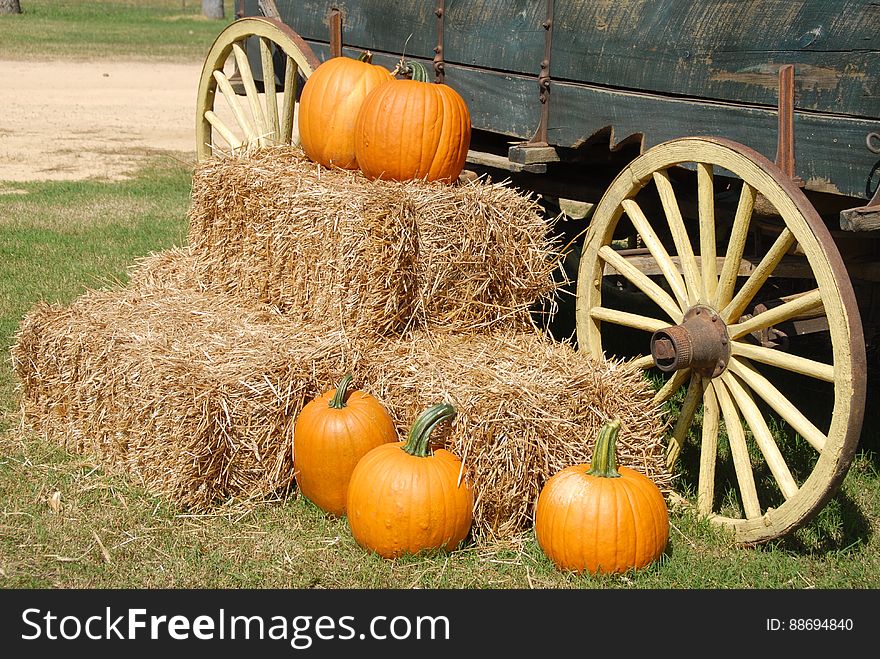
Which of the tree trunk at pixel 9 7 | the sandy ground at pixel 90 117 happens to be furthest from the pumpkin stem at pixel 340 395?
the tree trunk at pixel 9 7

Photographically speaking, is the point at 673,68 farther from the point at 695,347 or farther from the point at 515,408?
the point at 515,408

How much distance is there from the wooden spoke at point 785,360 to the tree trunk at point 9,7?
82.8 feet

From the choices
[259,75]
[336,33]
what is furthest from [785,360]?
[259,75]

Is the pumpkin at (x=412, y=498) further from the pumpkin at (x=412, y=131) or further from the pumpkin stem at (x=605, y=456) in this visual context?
the pumpkin at (x=412, y=131)

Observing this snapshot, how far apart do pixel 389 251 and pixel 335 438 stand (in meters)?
0.76

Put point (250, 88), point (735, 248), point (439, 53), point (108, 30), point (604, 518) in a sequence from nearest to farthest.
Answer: point (604, 518)
point (735, 248)
point (439, 53)
point (250, 88)
point (108, 30)

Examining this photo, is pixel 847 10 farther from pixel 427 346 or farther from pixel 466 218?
pixel 427 346

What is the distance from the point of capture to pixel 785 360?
3383 millimetres

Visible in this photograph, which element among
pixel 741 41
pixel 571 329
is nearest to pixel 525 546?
pixel 741 41

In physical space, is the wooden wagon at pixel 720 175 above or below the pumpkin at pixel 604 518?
above

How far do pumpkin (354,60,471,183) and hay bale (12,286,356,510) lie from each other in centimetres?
79

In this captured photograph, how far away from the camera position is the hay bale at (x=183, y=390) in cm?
377

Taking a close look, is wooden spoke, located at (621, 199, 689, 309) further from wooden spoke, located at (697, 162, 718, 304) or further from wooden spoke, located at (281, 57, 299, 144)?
wooden spoke, located at (281, 57, 299, 144)

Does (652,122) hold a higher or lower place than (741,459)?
higher
